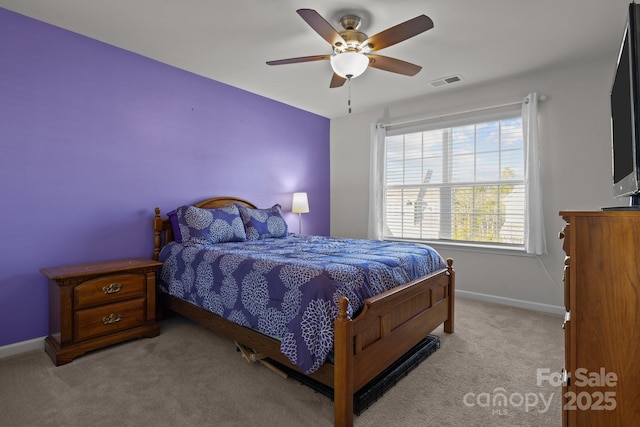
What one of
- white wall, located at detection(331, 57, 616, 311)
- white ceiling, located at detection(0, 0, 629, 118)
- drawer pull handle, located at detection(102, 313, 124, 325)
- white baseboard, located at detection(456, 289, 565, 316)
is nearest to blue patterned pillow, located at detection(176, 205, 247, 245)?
drawer pull handle, located at detection(102, 313, 124, 325)

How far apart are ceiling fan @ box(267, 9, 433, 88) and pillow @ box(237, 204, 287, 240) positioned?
66.9 inches

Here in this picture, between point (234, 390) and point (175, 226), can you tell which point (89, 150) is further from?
point (234, 390)

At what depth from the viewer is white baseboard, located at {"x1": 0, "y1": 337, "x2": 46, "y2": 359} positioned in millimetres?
2414

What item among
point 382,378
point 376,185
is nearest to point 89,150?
point 382,378

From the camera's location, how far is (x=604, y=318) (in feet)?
3.35

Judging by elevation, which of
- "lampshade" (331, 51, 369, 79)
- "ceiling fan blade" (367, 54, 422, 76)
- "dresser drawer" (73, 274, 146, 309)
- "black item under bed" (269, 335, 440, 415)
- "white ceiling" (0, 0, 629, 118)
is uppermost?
"white ceiling" (0, 0, 629, 118)

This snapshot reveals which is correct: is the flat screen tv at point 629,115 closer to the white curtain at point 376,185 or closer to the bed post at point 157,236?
the white curtain at point 376,185

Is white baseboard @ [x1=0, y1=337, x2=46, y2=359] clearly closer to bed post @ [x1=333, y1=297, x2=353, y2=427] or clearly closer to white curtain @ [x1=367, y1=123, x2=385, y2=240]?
bed post @ [x1=333, y1=297, x2=353, y2=427]

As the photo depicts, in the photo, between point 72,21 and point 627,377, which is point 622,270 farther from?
point 72,21

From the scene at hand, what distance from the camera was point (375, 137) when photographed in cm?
466

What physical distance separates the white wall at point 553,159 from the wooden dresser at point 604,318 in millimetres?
2739

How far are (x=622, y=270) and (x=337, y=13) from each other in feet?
7.47

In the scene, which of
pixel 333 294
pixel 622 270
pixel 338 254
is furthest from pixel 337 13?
pixel 622 270

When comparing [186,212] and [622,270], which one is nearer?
[622,270]
